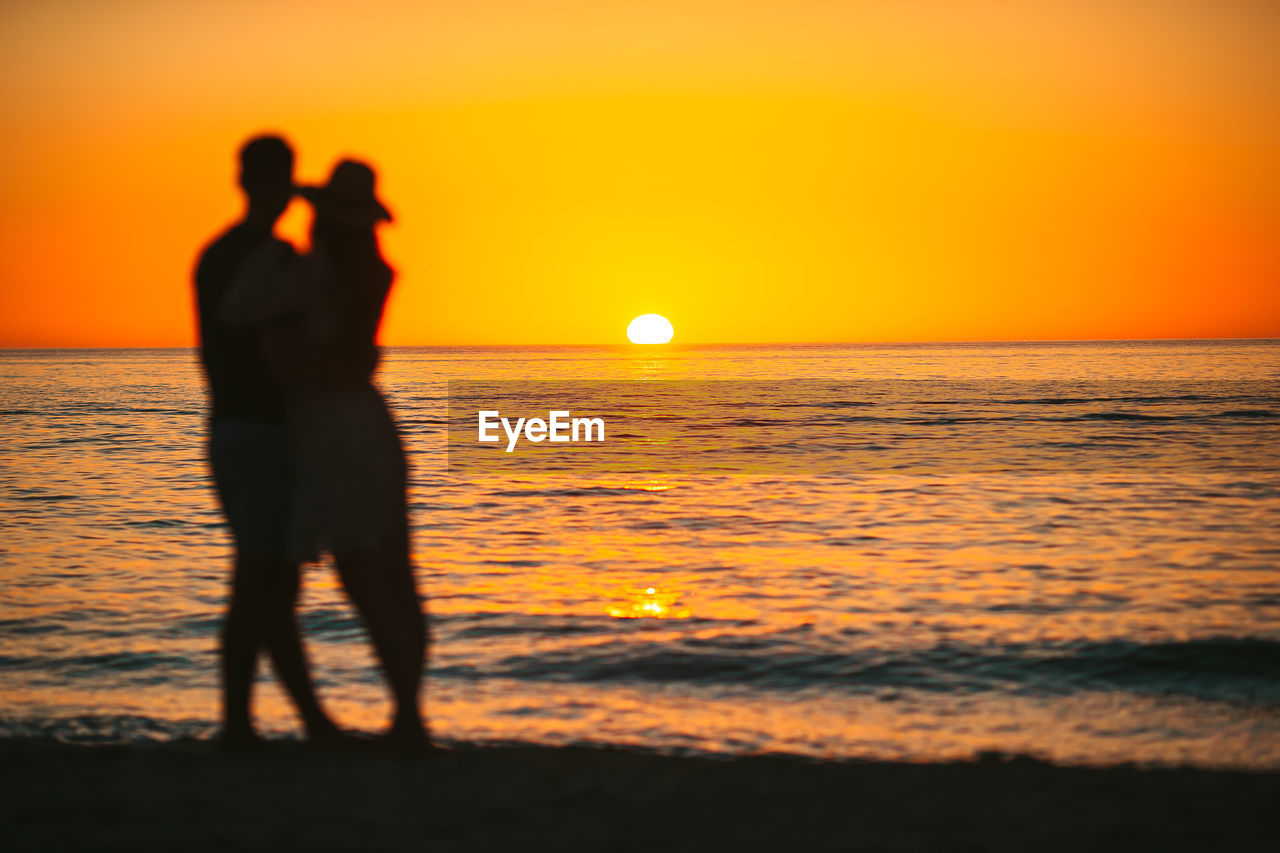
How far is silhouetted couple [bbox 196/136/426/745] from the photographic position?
3.50 metres

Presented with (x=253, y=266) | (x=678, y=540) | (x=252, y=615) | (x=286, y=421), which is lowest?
(x=678, y=540)

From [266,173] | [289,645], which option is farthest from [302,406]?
[289,645]

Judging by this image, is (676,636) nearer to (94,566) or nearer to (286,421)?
(286,421)

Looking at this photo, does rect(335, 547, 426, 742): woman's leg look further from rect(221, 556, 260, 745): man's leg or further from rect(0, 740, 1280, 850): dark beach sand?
rect(221, 556, 260, 745): man's leg

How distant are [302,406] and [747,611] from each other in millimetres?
4494

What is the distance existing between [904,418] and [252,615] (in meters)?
29.7

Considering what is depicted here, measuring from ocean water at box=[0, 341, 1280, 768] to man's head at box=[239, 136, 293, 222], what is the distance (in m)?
2.36

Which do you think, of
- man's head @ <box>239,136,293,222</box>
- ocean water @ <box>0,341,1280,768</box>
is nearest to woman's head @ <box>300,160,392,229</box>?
man's head @ <box>239,136,293,222</box>

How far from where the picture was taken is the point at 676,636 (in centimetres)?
681

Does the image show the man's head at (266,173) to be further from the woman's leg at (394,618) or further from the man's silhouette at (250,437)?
the woman's leg at (394,618)

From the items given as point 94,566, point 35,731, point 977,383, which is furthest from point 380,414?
point 977,383

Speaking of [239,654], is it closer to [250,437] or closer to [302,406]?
[250,437]

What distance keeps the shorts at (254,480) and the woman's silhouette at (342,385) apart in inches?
3.4

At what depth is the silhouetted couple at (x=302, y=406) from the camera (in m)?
3.50
